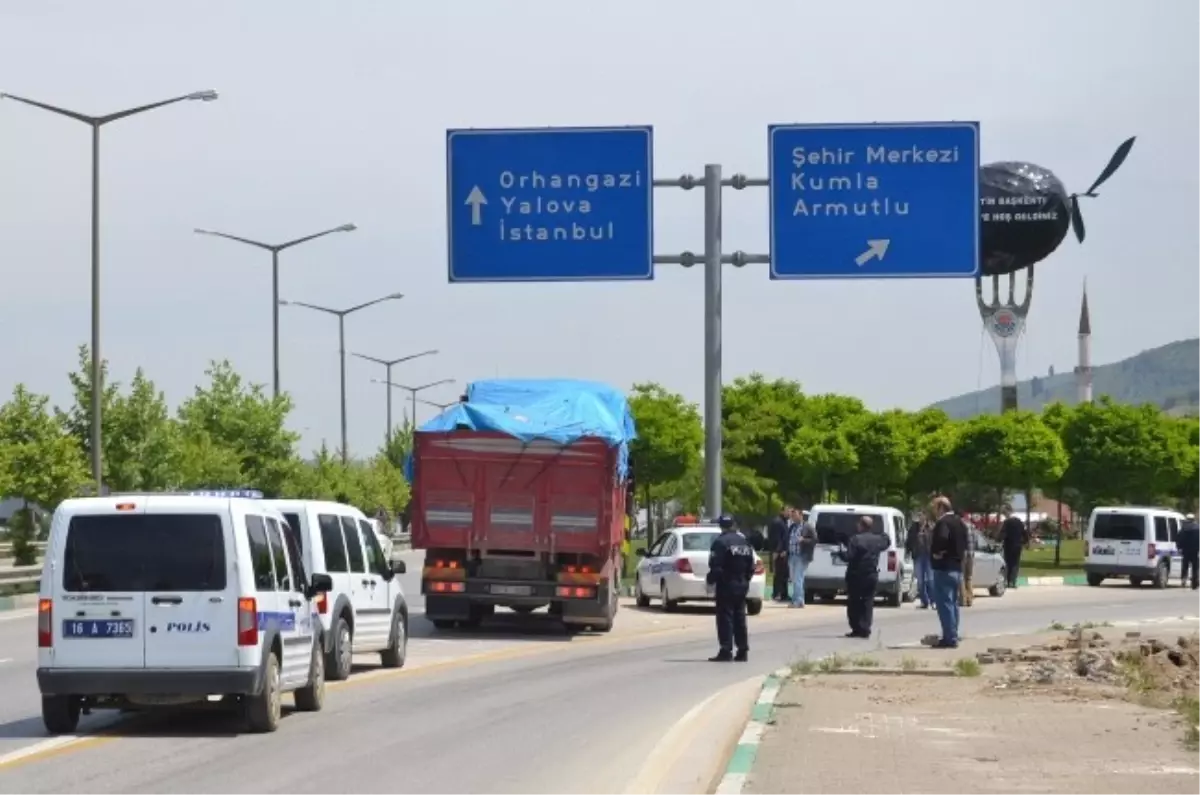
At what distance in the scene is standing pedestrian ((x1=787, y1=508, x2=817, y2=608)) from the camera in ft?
121

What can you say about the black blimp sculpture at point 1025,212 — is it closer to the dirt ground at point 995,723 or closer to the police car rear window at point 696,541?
the police car rear window at point 696,541

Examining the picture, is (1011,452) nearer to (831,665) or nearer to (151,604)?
(831,665)

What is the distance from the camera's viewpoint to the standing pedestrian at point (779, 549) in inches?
1531

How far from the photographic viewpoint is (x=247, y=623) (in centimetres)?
1555

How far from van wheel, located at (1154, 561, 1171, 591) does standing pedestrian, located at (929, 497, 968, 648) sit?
25454 millimetres

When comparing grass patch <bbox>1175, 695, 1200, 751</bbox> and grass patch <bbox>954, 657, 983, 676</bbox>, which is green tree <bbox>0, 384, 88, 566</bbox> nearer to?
grass patch <bbox>954, 657, 983, 676</bbox>

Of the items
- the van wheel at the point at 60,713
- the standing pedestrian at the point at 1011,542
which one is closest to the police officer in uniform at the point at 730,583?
the van wheel at the point at 60,713

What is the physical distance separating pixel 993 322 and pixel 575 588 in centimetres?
9080

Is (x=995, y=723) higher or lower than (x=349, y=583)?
lower

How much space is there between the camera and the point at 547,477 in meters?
29.1

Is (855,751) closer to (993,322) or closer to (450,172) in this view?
(450,172)

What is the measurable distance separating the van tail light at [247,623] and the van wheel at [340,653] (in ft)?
16.4

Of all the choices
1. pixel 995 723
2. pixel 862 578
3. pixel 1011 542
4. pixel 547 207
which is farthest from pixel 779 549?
pixel 995 723

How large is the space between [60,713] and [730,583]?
391 inches
